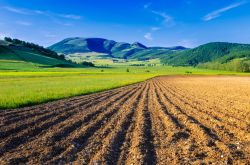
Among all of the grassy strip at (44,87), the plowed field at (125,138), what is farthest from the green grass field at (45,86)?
the plowed field at (125,138)

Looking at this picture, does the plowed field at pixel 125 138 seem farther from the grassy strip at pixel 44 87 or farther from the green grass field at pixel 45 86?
the green grass field at pixel 45 86

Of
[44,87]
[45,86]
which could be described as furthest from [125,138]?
[45,86]

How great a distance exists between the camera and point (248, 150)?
35.2 ft

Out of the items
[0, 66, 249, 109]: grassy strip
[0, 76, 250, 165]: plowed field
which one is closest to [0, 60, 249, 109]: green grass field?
[0, 66, 249, 109]: grassy strip

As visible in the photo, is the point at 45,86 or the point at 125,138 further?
the point at 45,86

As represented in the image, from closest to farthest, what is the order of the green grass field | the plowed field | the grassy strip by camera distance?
1. the plowed field
2. the grassy strip
3. the green grass field

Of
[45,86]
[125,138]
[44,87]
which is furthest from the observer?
[45,86]

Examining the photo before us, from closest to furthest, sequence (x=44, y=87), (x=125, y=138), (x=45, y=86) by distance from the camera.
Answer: (x=125, y=138) → (x=44, y=87) → (x=45, y=86)

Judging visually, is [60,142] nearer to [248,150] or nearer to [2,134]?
[2,134]

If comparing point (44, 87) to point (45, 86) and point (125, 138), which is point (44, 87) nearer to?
point (45, 86)

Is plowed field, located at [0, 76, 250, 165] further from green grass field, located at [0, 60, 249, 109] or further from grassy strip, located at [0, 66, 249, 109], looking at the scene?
green grass field, located at [0, 60, 249, 109]

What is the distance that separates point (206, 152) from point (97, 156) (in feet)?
13.0

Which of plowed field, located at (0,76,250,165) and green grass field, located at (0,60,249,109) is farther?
green grass field, located at (0,60,249,109)

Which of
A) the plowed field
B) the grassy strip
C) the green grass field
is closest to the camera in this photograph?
the plowed field
